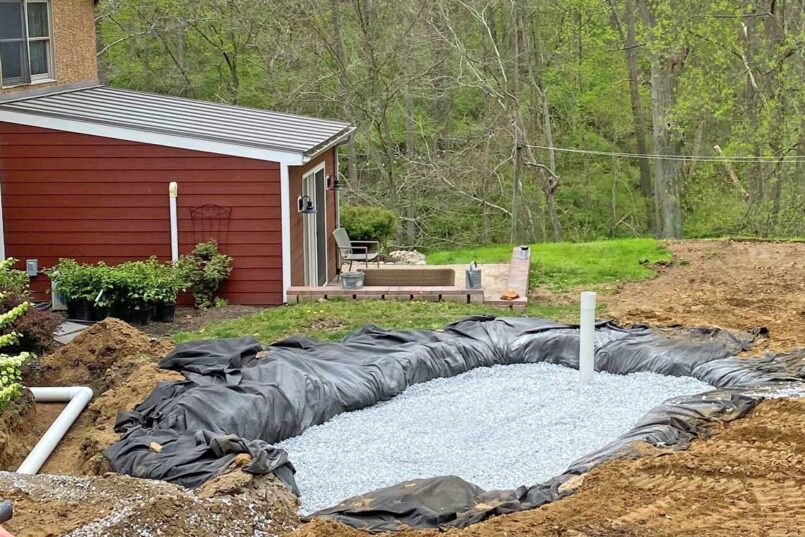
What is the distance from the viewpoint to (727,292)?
1441 centimetres

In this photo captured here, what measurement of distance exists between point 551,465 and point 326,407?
2389mm

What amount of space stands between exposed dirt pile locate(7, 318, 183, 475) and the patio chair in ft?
21.5

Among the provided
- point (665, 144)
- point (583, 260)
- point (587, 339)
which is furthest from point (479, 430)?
point (665, 144)

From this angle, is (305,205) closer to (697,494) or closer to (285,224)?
(285,224)

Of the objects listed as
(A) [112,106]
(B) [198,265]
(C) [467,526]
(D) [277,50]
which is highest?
(D) [277,50]

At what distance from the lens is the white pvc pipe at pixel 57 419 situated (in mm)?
7828

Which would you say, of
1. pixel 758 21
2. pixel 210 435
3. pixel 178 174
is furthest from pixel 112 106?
pixel 758 21

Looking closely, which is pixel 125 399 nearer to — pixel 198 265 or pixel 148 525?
pixel 148 525

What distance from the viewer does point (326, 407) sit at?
9.32 meters

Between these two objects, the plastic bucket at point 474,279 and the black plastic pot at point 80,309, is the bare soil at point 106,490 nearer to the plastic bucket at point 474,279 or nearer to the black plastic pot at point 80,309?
the black plastic pot at point 80,309

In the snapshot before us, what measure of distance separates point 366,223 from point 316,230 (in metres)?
3.79

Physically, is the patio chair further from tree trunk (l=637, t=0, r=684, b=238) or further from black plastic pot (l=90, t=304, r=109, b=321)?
tree trunk (l=637, t=0, r=684, b=238)

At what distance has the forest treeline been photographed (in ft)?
79.8

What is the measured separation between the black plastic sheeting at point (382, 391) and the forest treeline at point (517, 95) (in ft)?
45.6
